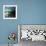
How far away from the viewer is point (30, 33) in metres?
4.63

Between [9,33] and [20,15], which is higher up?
Answer: [20,15]

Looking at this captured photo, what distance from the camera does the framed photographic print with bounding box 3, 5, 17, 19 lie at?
4762 mm

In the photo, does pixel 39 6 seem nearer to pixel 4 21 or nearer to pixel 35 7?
pixel 35 7

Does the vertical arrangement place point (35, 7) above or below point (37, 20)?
above

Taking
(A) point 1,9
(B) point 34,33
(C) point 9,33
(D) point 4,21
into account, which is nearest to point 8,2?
(A) point 1,9

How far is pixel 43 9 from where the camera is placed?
477cm

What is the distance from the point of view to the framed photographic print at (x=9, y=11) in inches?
187

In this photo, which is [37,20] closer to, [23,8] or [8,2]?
[23,8]

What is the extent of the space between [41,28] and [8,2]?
1.44 m

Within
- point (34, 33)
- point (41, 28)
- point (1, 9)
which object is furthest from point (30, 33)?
point (1, 9)

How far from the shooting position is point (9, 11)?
4.78m

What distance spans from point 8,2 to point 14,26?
850mm

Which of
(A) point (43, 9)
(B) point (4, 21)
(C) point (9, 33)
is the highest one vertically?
(A) point (43, 9)

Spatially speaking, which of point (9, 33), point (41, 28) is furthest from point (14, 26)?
point (41, 28)
